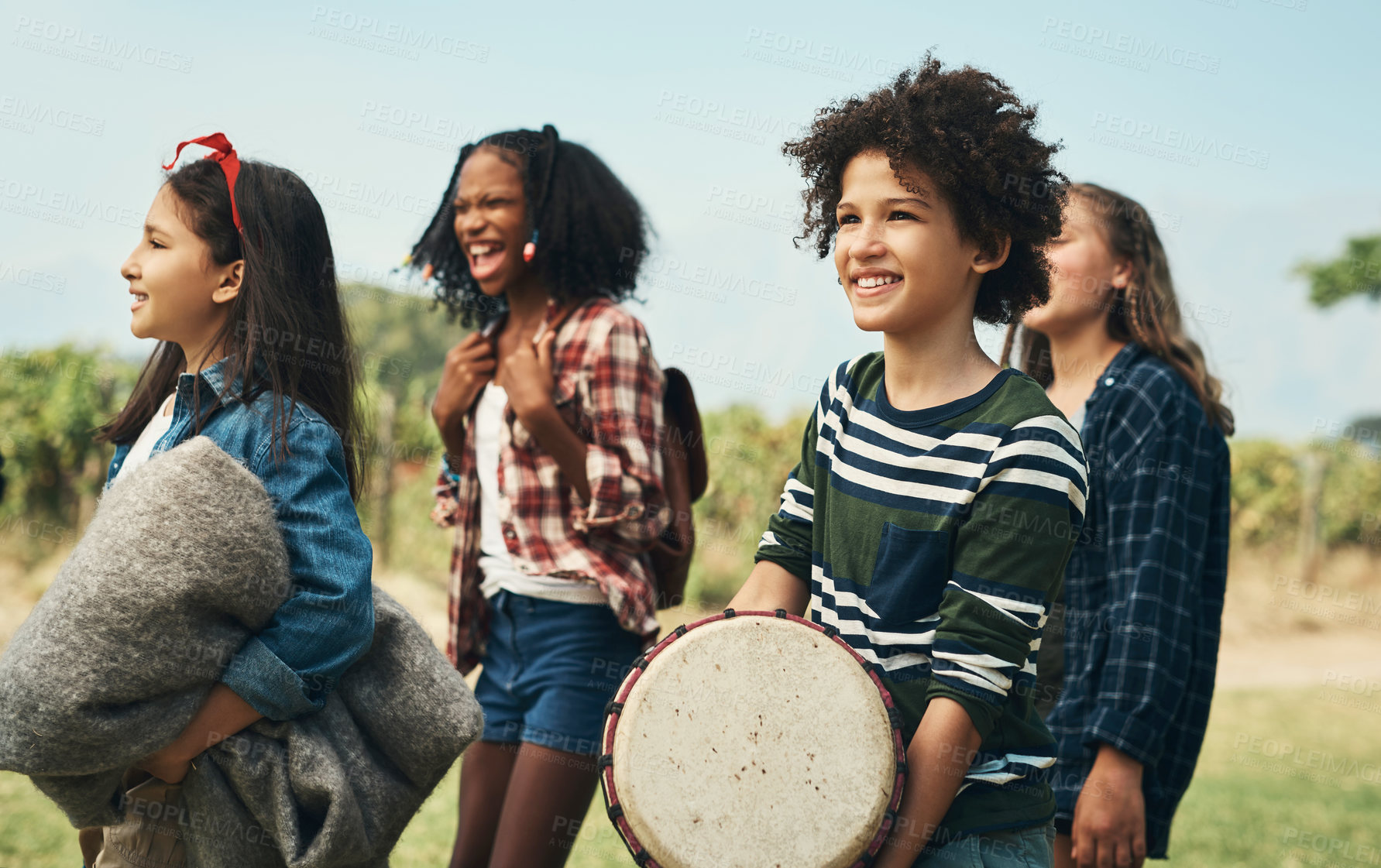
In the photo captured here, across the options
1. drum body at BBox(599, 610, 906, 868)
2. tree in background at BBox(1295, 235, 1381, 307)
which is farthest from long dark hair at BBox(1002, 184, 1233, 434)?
tree in background at BBox(1295, 235, 1381, 307)

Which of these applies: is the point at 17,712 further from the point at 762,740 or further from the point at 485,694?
the point at 485,694

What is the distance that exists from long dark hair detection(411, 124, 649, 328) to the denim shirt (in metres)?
1.19

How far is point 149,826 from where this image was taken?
6.21ft

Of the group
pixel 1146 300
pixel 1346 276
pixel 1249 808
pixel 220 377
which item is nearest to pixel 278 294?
pixel 220 377

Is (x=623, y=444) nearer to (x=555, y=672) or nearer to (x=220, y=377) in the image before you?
(x=555, y=672)

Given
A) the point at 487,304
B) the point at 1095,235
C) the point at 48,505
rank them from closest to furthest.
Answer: the point at 1095,235
the point at 487,304
the point at 48,505

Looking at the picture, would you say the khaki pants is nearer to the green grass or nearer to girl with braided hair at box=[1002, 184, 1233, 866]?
girl with braided hair at box=[1002, 184, 1233, 866]

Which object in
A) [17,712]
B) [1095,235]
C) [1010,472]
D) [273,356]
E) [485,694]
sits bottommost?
[485,694]

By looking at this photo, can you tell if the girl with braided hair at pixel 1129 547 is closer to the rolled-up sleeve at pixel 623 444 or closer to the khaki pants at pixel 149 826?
the rolled-up sleeve at pixel 623 444

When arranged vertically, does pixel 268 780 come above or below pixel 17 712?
below

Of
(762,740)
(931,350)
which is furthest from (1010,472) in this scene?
(762,740)

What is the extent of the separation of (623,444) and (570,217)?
0.74 m

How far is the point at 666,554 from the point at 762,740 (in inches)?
54.2

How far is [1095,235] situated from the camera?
2.85 m
